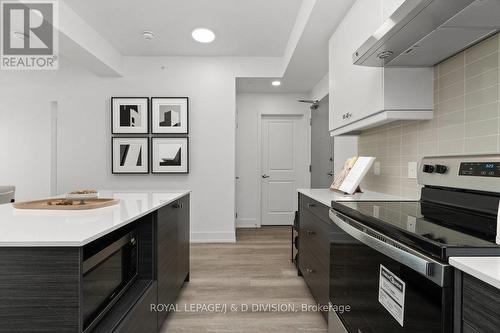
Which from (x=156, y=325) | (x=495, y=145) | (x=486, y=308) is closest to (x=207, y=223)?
(x=156, y=325)

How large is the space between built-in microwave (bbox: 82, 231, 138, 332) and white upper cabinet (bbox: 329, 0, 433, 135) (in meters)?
1.63

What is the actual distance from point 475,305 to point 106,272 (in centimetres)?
128

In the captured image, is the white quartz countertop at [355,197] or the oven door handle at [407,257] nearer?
the oven door handle at [407,257]

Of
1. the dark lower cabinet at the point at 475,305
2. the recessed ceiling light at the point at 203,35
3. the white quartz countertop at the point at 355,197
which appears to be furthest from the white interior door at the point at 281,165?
the dark lower cabinet at the point at 475,305

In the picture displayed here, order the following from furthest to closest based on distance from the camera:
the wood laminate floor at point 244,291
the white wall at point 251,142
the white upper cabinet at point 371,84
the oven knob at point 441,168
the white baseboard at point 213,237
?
the white wall at point 251,142
the white baseboard at point 213,237
the wood laminate floor at point 244,291
the white upper cabinet at point 371,84
the oven knob at point 441,168

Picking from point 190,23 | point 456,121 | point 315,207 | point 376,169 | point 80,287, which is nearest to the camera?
point 80,287

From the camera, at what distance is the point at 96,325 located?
3.51ft

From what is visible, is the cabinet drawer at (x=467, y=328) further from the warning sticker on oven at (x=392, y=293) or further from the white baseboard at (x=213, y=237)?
the white baseboard at (x=213, y=237)

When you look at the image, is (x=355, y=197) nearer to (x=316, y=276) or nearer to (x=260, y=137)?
(x=316, y=276)

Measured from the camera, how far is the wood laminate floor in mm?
1883

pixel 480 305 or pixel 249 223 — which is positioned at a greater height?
pixel 480 305

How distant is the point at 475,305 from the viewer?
596mm

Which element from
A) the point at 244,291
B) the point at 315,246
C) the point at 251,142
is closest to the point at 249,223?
the point at 251,142

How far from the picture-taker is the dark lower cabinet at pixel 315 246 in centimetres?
174
